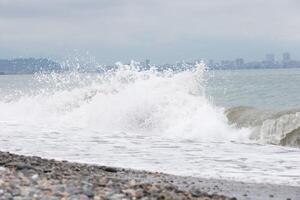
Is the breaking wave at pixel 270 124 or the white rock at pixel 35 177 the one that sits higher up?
the white rock at pixel 35 177

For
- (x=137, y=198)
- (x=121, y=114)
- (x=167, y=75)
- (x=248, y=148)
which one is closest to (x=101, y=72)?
(x=167, y=75)

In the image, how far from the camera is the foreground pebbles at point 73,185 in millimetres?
6938

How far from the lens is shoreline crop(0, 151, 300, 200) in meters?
7.04

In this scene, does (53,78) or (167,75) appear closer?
(167,75)

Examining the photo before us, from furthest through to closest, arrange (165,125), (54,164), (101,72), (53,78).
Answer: (53,78), (101,72), (165,125), (54,164)

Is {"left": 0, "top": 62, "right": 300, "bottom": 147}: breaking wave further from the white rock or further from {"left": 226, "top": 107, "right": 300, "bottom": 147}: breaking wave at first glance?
the white rock

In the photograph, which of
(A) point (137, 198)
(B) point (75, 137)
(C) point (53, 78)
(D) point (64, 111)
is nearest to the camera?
(A) point (137, 198)

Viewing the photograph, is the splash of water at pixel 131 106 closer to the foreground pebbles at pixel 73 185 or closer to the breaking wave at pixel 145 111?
the breaking wave at pixel 145 111

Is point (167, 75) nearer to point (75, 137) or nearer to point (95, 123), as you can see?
point (95, 123)

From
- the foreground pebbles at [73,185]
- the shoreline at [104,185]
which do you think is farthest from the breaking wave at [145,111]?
the foreground pebbles at [73,185]

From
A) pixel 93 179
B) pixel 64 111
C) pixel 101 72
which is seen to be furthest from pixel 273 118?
pixel 93 179

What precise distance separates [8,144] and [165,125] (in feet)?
23.2

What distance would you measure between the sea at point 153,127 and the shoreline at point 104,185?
90cm

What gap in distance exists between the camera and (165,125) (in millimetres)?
20500
